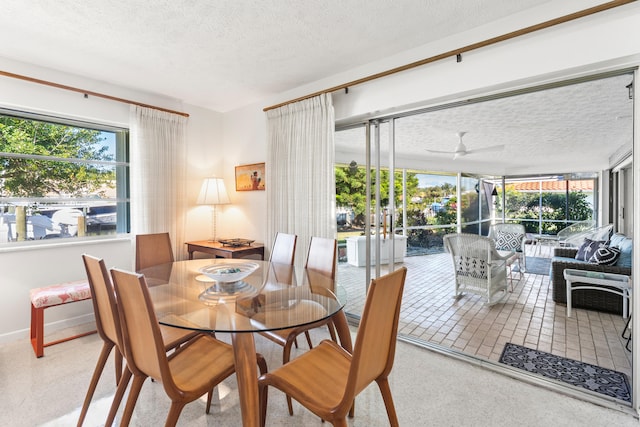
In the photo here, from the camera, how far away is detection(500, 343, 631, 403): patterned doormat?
81.3 inches

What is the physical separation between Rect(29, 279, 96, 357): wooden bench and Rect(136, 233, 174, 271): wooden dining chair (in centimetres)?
55

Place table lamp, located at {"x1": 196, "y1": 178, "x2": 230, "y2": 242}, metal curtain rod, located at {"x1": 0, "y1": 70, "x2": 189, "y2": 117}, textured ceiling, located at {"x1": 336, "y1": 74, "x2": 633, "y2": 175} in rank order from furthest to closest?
1. table lamp, located at {"x1": 196, "y1": 178, "x2": 230, "y2": 242}
2. metal curtain rod, located at {"x1": 0, "y1": 70, "x2": 189, "y2": 117}
3. textured ceiling, located at {"x1": 336, "y1": 74, "x2": 633, "y2": 175}

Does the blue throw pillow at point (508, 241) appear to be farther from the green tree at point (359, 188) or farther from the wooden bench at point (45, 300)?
the wooden bench at point (45, 300)

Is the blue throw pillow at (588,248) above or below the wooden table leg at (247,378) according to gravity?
above

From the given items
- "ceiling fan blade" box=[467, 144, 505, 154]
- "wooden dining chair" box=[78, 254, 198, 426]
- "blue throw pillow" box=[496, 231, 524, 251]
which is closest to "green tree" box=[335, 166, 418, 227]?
"ceiling fan blade" box=[467, 144, 505, 154]

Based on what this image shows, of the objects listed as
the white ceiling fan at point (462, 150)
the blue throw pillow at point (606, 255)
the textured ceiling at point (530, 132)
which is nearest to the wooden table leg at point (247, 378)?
the textured ceiling at point (530, 132)

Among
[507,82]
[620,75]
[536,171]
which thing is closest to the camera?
[620,75]

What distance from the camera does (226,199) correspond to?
392 centimetres

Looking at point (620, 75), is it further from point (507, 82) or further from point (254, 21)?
point (254, 21)

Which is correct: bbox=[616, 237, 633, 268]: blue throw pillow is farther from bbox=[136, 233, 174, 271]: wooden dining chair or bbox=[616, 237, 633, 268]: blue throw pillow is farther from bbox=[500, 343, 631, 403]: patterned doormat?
bbox=[136, 233, 174, 271]: wooden dining chair

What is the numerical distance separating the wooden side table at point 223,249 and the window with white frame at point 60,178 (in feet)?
2.62

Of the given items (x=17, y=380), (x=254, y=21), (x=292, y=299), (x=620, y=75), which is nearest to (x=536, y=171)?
(x=620, y=75)

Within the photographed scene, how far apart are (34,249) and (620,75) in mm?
4859

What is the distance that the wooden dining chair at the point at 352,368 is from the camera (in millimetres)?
1202
